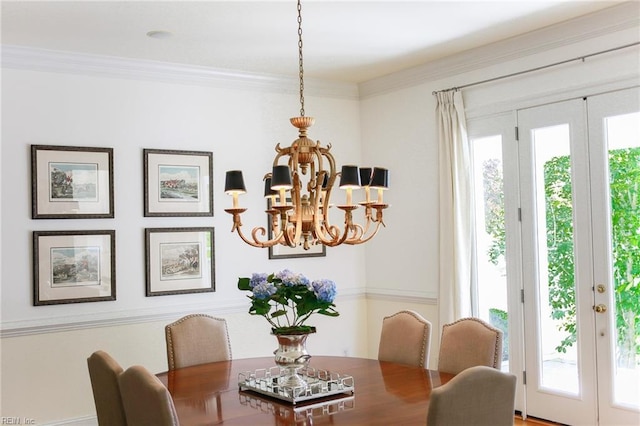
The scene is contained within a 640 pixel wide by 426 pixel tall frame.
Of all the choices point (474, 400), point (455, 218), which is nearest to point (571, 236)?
point (455, 218)

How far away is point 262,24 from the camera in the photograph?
4.43 metres

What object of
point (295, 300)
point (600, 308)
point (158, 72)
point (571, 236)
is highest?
point (158, 72)

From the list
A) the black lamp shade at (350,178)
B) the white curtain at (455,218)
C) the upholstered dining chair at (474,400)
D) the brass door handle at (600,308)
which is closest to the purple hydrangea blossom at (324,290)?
the black lamp shade at (350,178)

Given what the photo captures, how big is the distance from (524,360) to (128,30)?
3.60 m

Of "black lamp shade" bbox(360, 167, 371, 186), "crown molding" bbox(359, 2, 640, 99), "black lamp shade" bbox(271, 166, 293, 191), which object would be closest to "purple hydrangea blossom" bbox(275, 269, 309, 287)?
"black lamp shade" bbox(271, 166, 293, 191)

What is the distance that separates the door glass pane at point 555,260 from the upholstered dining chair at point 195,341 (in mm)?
2265

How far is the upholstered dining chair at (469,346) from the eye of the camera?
11.5 feet

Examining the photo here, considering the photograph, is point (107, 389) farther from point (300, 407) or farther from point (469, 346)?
point (469, 346)

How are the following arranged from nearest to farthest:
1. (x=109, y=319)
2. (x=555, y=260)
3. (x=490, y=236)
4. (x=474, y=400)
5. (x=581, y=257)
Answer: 1. (x=474, y=400)
2. (x=581, y=257)
3. (x=555, y=260)
4. (x=109, y=319)
5. (x=490, y=236)

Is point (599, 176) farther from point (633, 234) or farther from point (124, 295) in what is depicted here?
point (124, 295)

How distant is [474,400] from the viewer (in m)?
2.40

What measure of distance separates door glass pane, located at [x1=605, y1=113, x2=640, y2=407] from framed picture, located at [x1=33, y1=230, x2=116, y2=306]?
11.6ft

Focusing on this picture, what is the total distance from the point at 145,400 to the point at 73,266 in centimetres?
269

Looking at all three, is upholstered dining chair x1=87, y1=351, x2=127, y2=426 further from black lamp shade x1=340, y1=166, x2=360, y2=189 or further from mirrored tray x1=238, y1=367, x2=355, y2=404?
black lamp shade x1=340, y1=166, x2=360, y2=189
